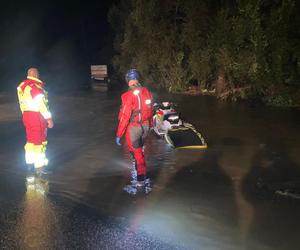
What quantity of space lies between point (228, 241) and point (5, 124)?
1081cm

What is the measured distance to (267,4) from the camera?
1908 cm

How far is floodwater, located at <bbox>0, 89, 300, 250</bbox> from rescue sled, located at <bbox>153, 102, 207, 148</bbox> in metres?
0.26

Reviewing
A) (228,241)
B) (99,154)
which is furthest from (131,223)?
(99,154)

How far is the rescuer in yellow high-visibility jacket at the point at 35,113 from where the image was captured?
8.06 m

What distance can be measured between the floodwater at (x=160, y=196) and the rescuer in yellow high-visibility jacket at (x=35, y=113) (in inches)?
19.2

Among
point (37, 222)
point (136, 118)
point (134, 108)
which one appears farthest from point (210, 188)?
point (37, 222)

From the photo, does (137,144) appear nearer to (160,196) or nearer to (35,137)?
(160,196)

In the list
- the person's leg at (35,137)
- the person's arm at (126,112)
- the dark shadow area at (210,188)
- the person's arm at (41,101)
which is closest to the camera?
the dark shadow area at (210,188)

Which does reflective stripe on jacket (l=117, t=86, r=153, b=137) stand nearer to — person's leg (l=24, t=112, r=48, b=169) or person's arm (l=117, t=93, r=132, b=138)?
person's arm (l=117, t=93, r=132, b=138)

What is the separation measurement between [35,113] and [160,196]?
273cm

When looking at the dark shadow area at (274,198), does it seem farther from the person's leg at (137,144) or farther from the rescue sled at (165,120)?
the rescue sled at (165,120)

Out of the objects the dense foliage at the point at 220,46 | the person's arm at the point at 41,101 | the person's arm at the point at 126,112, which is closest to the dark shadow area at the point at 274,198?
the person's arm at the point at 126,112

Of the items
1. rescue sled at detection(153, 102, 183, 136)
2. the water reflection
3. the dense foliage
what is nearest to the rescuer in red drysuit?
the water reflection

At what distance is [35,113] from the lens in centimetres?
814
